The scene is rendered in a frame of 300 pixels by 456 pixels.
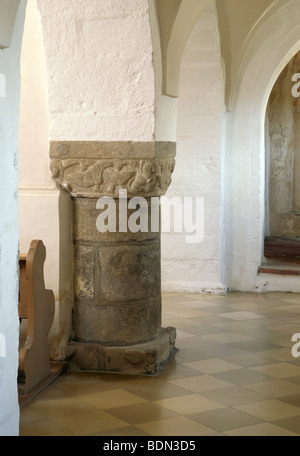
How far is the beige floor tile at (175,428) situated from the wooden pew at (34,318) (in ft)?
2.91

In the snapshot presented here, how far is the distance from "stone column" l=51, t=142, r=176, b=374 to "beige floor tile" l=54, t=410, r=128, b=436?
35.3 inches

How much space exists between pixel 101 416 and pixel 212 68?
15.0ft

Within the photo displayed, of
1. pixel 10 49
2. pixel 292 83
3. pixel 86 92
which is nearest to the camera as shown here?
pixel 10 49

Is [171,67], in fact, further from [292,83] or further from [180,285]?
[292,83]

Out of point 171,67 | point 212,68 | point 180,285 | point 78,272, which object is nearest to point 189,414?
point 78,272

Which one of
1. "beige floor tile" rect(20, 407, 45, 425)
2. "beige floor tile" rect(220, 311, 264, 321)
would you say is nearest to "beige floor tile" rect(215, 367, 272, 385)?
"beige floor tile" rect(20, 407, 45, 425)

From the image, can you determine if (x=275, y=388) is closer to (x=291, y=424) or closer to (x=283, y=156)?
(x=291, y=424)

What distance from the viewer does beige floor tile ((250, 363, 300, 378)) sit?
4.95 metres

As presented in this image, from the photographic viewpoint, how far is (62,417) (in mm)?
4070

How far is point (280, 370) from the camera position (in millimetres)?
5047

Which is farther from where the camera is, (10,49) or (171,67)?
(171,67)

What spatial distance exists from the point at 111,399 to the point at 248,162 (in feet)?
14.0

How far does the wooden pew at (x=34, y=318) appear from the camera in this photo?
4.48 metres

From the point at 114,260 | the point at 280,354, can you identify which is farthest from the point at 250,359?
the point at 114,260
